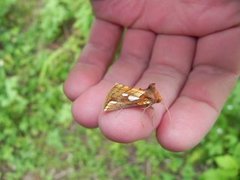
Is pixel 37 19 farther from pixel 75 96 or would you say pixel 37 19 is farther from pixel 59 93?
pixel 75 96

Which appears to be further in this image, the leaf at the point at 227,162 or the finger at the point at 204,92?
the leaf at the point at 227,162

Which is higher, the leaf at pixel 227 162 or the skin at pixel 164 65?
the skin at pixel 164 65

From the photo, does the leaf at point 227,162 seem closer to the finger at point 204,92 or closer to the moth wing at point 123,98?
the finger at point 204,92

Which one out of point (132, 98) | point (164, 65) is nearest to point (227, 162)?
point (164, 65)

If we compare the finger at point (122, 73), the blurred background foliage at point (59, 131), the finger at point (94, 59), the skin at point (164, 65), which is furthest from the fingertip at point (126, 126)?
the blurred background foliage at point (59, 131)

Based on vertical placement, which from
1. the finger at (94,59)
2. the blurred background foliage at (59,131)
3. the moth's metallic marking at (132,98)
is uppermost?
the moth's metallic marking at (132,98)

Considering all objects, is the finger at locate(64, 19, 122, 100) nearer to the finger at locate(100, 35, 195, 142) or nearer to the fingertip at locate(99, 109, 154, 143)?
the finger at locate(100, 35, 195, 142)
